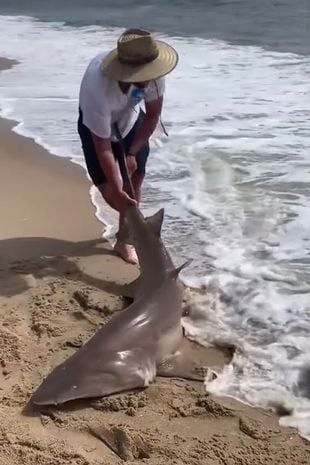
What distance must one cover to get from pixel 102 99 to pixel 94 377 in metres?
1.82

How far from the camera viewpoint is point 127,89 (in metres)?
4.82

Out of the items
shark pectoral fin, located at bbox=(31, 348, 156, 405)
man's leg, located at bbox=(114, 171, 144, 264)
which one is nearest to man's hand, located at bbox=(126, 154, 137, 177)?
man's leg, located at bbox=(114, 171, 144, 264)

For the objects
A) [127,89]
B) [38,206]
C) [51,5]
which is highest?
[127,89]

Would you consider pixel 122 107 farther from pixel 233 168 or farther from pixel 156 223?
pixel 233 168

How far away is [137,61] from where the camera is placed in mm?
4637

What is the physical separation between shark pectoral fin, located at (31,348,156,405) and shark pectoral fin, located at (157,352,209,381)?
10 centimetres

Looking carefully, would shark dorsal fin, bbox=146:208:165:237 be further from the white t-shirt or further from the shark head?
the white t-shirt

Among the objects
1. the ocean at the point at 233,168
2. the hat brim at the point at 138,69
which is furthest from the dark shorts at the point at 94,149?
the ocean at the point at 233,168

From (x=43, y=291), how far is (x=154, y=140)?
135 inches

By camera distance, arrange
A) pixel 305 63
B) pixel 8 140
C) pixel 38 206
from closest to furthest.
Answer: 1. pixel 38 206
2. pixel 8 140
3. pixel 305 63

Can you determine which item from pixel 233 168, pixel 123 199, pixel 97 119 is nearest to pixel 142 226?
pixel 123 199

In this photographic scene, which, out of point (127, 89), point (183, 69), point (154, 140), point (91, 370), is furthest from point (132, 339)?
point (183, 69)

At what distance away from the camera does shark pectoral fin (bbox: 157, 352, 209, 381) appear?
394 centimetres

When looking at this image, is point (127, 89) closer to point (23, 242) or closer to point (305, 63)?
point (23, 242)
